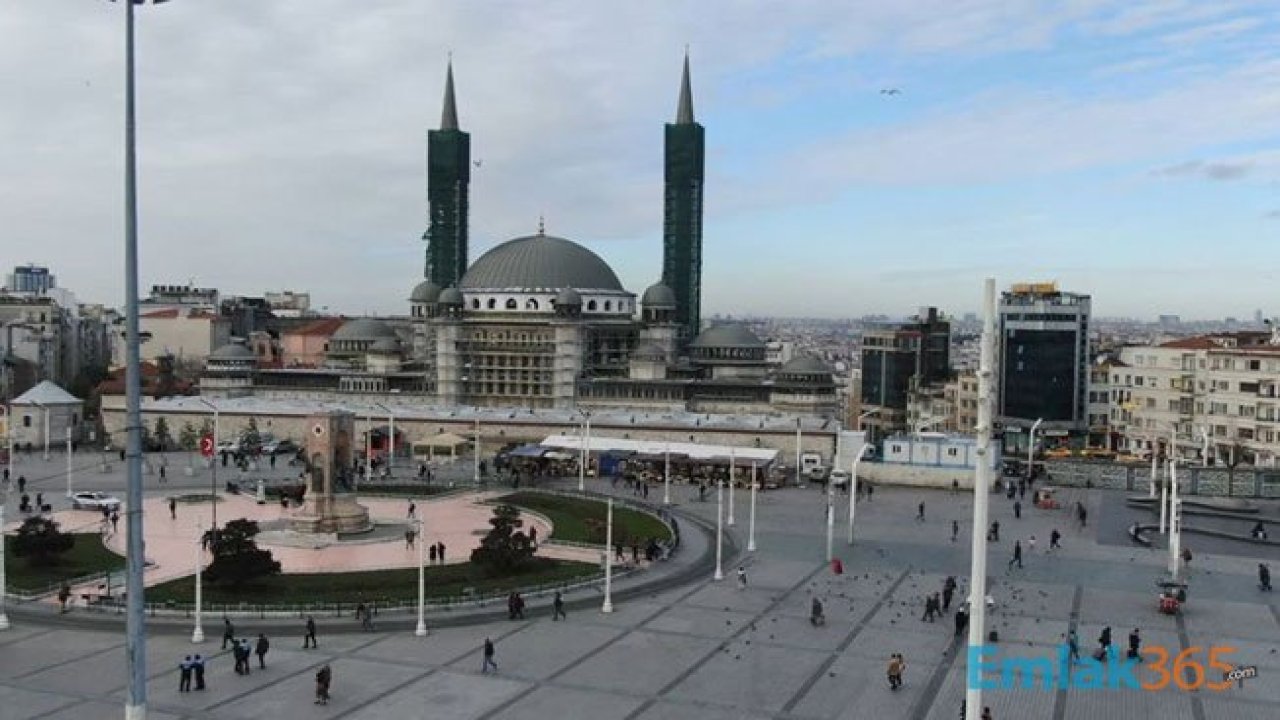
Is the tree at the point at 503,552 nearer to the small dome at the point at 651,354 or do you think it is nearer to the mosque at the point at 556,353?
the mosque at the point at 556,353

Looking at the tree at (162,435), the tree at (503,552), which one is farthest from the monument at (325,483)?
the tree at (162,435)

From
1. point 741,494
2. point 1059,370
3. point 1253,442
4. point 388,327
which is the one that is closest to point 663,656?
point 741,494

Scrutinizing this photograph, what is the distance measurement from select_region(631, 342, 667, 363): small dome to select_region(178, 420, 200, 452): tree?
28.1 m

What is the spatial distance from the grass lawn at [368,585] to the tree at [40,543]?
461cm

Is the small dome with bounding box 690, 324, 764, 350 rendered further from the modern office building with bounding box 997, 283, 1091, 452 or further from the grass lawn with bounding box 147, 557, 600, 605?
the grass lawn with bounding box 147, 557, 600, 605

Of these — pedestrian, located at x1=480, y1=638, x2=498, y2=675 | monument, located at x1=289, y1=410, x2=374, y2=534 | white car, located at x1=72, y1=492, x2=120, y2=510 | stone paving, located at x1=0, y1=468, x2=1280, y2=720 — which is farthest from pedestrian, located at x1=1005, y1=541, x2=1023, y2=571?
white car, located at x1=72, y1=492, x2=120, y2=510

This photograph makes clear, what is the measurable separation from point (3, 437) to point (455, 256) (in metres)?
41.2

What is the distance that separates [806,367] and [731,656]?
48.3m

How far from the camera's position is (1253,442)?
68562 mm

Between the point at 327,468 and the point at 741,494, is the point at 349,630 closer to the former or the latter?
the point at 327,468

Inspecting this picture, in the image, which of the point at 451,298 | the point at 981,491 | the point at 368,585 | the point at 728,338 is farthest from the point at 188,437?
the point at 981,491

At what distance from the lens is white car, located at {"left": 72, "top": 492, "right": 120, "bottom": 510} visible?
44750 mm

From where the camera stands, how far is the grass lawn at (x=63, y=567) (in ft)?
105

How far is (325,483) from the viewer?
132 feet
